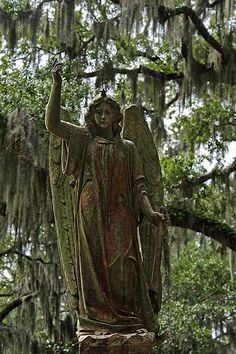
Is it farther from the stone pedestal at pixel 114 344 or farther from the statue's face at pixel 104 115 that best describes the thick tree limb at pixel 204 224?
the stone pedestal at pixel 114 344

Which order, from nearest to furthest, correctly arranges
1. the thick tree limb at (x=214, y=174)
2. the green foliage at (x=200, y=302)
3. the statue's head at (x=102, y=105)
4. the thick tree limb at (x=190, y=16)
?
the statue's head at (x=102, y=105) → the thick tree limb at (x=190, y=16) → the thick tree limb at (x=214, y=174) → the green foliage at (x=200, y=302)

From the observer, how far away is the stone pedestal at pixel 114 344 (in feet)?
20.3

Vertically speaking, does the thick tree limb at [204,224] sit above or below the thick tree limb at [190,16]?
below

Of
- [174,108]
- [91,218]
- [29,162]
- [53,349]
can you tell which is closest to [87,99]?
[29,162]

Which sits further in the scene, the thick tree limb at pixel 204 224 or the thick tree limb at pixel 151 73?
the thick tree limb at pixel 151 73

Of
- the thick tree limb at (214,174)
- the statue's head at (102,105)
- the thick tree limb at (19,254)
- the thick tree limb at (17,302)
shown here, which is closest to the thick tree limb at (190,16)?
the thick tree limb at (214,174)

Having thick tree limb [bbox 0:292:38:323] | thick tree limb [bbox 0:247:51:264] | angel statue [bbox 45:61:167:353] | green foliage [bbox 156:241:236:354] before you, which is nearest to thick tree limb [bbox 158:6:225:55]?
green foliage [bbox 156:241:236:354]

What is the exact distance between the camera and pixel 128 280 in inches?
255

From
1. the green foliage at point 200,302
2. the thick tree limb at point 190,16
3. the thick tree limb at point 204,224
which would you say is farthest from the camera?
the green foliage at point 200,302

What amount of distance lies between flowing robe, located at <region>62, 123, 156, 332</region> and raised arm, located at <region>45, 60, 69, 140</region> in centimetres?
8

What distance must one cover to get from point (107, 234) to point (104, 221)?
0.09m

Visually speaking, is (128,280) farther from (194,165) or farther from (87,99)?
(194,165)

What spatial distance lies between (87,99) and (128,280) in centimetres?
924

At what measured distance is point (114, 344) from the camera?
20.3ft
